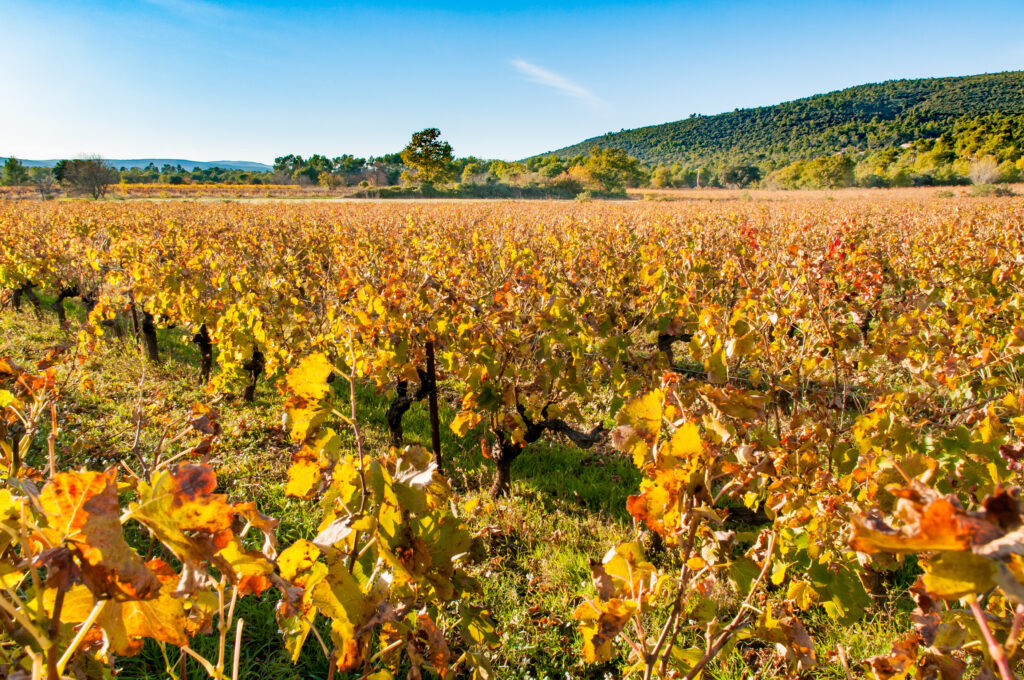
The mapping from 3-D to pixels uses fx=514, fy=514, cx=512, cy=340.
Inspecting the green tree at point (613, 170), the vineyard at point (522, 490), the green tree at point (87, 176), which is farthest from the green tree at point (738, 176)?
the green tree at point (87, 176)

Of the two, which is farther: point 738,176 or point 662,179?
point 662,179

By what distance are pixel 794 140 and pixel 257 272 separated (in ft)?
391

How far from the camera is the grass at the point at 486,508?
87.5 inches

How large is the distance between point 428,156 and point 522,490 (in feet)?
199

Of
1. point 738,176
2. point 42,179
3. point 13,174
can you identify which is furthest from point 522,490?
point 42,179

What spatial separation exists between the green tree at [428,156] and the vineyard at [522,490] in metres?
55.2

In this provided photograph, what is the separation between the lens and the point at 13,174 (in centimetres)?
5834

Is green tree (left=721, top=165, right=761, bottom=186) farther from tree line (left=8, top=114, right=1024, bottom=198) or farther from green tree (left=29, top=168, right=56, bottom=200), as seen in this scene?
green tree (left=29, top=168, right=56, bottom=200)

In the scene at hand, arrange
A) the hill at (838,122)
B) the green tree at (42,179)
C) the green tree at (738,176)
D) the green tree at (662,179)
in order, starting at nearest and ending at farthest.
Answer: the green tree at (42,179)
the green tree at (738,176)
the green tree at (662,179)
the hill at (838,122)

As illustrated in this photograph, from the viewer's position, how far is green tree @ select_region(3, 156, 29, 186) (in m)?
57.0

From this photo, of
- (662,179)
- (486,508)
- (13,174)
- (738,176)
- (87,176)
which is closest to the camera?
(486,508)

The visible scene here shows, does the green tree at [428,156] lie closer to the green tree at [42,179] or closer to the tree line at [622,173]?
the tree line at [622,173]

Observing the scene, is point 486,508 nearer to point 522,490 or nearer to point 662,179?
point 522,490

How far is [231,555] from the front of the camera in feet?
2.88
